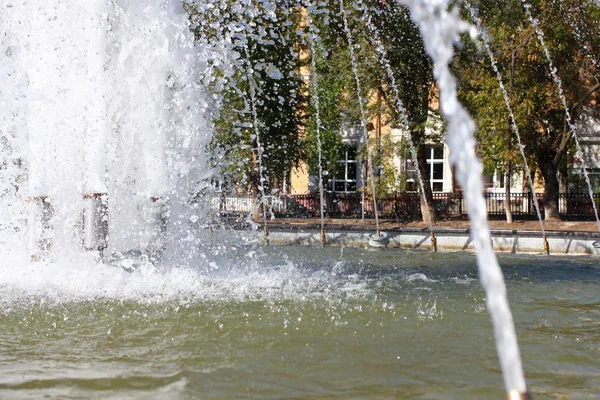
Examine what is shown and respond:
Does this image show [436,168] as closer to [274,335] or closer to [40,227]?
[40,227]

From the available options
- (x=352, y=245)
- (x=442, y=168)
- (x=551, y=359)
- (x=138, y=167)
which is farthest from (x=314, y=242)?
(x=442, y=168)

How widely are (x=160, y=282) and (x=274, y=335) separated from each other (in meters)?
3.09

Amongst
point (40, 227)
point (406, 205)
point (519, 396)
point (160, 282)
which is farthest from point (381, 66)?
point (519, 396)

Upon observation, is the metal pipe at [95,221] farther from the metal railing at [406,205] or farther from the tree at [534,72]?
the metal railing at [406,205]

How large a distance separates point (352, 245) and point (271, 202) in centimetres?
1550

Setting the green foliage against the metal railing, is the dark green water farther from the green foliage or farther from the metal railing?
the metal railing

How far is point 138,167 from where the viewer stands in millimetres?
10359

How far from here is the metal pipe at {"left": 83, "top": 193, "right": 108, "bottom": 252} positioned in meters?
9.39

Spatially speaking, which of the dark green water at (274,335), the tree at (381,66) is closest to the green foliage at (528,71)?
the tree at (381,66)

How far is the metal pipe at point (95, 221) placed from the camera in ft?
30.8

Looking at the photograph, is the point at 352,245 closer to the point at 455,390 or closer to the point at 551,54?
the point at 551,54

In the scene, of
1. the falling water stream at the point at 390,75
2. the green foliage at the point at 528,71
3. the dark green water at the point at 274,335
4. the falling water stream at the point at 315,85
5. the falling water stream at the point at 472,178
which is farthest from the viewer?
the falling water stream at the point at 315,85

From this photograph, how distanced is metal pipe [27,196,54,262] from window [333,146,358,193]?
25.9 m

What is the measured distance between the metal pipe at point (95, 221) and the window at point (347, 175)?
2620cm
